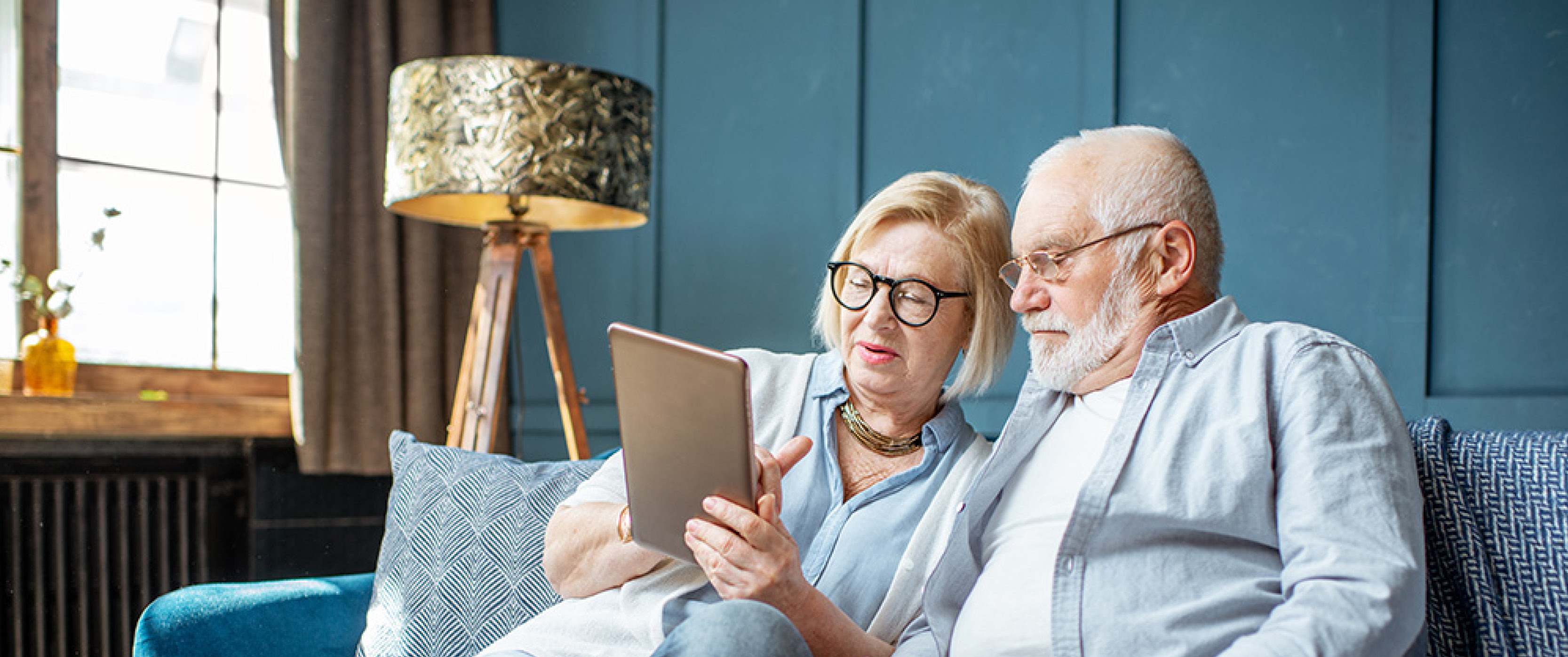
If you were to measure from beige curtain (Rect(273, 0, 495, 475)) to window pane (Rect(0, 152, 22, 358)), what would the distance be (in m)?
0.60

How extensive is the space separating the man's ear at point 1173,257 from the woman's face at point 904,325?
0.35 metres

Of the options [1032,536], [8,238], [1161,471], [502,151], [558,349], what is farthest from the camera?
[8,238]

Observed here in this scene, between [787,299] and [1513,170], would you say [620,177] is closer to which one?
[787,299]

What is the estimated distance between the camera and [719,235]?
10.4 ft

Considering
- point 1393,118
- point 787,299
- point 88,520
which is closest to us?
point 1393,118

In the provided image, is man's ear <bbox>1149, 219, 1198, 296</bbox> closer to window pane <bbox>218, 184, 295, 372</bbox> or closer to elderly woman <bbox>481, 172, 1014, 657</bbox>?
elderly woman <bbox>481, 172, 1014, 657</bbox>

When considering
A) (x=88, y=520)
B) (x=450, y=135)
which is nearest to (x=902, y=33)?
(x=450, y=135)

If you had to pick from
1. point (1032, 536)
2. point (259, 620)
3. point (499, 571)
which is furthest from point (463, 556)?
point (1032, 536)

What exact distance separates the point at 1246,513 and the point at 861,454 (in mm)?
599

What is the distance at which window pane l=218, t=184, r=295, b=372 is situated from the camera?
10.4 ft

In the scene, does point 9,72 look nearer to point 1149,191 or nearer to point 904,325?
point 904,325

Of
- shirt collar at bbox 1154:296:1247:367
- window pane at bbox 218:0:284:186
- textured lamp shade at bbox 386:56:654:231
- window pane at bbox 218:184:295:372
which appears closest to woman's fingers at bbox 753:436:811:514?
shirt collar at bbox 1154:296:1247:367

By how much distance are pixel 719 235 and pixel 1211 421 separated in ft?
6.79

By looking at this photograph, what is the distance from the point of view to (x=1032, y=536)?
133 cm
